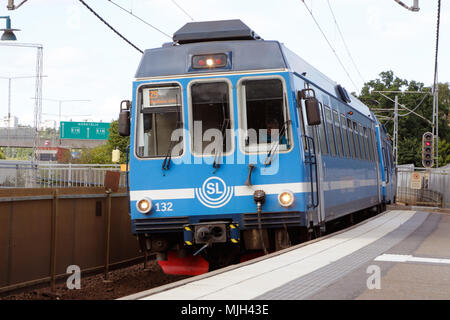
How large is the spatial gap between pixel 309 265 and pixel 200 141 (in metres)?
2.87

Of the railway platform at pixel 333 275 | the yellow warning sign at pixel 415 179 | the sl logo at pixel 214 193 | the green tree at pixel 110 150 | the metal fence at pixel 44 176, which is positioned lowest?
the railway platform at pixel 333 275

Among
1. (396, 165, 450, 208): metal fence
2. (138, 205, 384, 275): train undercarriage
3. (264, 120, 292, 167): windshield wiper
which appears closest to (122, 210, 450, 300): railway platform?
(138, 205, 384, 275): train undercarriage

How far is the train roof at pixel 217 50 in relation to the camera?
11156 millimetres

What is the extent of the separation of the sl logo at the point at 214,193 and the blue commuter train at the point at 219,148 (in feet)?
0.05

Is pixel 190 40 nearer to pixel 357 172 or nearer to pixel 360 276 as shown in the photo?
pixel 360 276

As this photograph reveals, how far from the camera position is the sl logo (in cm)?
1097

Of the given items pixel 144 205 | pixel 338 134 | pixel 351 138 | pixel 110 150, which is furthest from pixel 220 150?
pixel 110 150

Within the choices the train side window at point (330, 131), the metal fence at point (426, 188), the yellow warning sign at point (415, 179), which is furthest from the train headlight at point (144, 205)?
the yellow warning sign at point (415, 179)

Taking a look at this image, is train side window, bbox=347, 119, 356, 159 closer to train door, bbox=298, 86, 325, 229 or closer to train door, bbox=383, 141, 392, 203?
train door, bbox=298, 86, 325, 229

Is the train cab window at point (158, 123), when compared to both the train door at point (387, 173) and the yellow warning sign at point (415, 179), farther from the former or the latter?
the yellow warning sign at point (415, 179)

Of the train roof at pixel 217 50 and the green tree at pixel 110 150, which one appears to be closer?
the train roof at pixel 217 50
